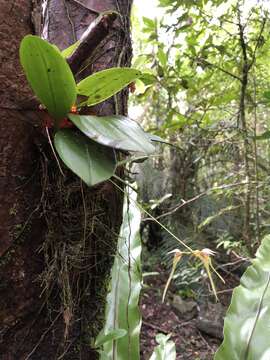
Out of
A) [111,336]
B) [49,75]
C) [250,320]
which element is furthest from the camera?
[250,320]

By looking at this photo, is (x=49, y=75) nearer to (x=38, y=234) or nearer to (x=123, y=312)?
(x=38, y=234)

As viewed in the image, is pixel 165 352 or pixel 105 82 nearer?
pixel 105 82

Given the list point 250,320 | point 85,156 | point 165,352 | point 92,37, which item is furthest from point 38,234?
point 165,352

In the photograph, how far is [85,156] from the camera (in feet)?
1.47

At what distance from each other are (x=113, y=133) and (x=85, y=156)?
0.05 metres

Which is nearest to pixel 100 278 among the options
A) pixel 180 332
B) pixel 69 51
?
pixel 69 51

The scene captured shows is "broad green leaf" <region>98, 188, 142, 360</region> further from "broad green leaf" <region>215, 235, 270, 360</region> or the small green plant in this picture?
the small green plant

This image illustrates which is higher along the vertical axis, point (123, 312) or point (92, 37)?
point (92, 37)

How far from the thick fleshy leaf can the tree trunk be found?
0.07m

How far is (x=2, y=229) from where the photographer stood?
49 cm

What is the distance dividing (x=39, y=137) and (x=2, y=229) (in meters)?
0.14

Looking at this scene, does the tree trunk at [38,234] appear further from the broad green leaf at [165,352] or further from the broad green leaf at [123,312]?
the broad green leaf at [165,352]

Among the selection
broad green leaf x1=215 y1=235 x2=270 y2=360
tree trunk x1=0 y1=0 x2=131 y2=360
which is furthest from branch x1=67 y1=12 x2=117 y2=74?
broad green leaf x1=215 y1=235 x2=270 y2=360

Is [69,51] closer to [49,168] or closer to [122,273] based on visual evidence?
[49,168]
